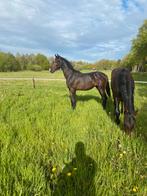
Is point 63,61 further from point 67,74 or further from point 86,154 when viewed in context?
point 86,154

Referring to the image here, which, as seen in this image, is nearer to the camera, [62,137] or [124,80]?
[62,137]

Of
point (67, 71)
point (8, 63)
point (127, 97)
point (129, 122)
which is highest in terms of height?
point (8, 63)

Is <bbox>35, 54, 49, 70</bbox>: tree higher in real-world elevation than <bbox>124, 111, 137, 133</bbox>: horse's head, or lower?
higher

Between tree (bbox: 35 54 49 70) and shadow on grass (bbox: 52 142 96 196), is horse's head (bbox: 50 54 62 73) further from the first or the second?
tree (bbox: 35 54 49 70)

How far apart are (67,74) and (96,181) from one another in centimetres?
604

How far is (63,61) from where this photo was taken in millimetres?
8562

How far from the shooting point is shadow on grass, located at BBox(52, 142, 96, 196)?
2448mm

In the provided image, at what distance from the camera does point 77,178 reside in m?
2.65

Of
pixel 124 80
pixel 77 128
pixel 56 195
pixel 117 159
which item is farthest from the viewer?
pixel 124 80

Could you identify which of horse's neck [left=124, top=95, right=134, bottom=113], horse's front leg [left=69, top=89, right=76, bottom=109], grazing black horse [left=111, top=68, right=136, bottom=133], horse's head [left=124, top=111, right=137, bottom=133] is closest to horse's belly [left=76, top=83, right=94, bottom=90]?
horse's front leg [left=69, top=89, right=76, bottom=109]

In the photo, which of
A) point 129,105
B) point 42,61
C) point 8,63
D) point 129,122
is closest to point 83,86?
point 129,105

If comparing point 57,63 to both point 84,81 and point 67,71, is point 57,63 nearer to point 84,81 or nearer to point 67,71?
point 67,71

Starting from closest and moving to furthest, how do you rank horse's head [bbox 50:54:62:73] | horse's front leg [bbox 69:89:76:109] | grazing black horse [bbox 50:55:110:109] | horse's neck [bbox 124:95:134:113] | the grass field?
the grass field
horse's neck [bbox 124:95:134:113]
horse's front leg [bbox 69:89:76:109]
grazing black horse [bbox 50:55:110:109]
horse's head [bbox 50:54:62:73]

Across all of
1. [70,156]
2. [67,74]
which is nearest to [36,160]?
[70,156]
